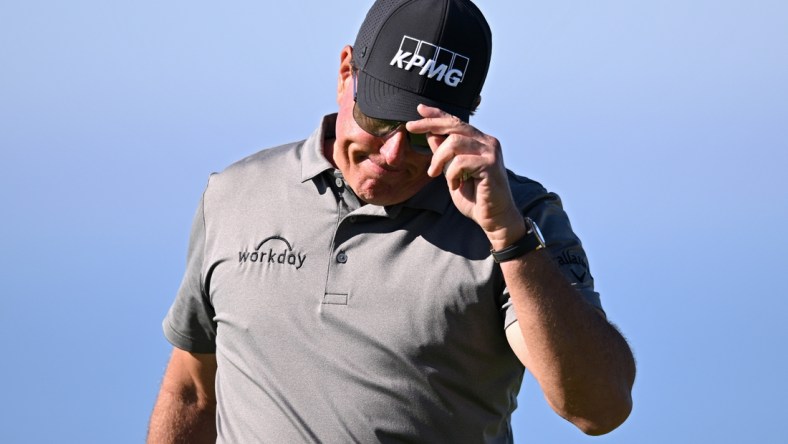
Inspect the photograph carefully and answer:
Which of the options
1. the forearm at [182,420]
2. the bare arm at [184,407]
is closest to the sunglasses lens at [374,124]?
the bare arm at [184,407]

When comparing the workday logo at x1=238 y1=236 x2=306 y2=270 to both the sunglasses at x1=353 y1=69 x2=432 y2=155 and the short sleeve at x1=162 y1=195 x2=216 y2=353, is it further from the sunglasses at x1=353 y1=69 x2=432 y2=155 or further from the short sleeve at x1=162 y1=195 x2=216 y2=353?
the sunglasses at x1=353 y1=69 x2=432 y2=155

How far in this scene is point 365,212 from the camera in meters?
4.14

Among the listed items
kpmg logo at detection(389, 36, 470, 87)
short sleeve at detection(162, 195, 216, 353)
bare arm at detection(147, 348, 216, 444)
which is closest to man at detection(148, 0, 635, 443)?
kpmg logo at detection(389, 36, 470, 87)

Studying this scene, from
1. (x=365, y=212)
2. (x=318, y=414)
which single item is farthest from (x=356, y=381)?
(x=365, y=212)

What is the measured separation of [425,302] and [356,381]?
29cm

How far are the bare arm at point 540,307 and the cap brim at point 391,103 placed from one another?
0.57ft

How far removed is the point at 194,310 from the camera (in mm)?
4539

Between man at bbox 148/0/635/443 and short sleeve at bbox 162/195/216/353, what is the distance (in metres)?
0.17

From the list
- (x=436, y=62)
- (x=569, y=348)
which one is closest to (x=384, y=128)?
(x=436, y=62)

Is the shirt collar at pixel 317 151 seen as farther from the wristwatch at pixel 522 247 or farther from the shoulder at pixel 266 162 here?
the wristwatch at pixel 522 247

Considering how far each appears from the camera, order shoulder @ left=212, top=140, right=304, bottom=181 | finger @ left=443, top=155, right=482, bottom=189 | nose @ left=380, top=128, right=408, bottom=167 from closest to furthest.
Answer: finger @ left=443, top=155, right=482, bottom=189 → nose @ left=380, top=128, right=408, bottom=167 → shoulder @ left=212, top=140, right=304, bottom=181

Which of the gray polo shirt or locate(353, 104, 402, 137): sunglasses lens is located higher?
locate(353, 104, 402, 137): sunglasses lens

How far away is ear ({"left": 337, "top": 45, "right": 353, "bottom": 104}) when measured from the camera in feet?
13.9

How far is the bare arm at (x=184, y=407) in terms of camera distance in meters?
4.80
